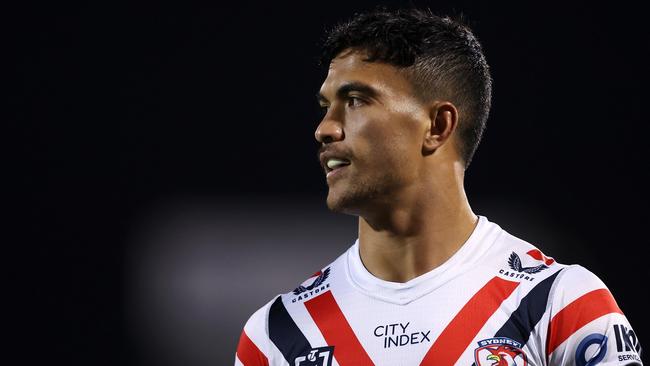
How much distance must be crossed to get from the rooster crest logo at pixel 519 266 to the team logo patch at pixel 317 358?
478mm

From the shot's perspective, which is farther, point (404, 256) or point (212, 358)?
point (212, 358)

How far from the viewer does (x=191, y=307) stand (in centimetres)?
448

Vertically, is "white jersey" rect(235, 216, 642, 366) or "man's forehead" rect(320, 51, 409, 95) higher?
"man's forehead" rect(320, 51, 409, 95)

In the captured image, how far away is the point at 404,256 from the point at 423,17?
0.61 meters

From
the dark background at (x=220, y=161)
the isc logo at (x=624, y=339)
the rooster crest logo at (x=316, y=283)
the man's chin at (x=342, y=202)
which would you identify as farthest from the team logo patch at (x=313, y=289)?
the dark background at (x=220, y=161)

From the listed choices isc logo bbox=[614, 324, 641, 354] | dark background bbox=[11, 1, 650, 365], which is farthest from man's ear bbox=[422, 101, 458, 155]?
dark background bbox=[11, 1, 650, 365]

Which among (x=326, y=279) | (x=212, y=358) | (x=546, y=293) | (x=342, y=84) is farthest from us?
(x=212, y=358)

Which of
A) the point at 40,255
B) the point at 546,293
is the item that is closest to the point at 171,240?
the point at 40,255

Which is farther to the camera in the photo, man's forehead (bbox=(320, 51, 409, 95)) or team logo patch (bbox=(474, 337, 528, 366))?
man's forehead (bbox=(320, 51, 409, 95))

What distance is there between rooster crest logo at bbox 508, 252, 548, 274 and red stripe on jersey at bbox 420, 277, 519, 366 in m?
0.05

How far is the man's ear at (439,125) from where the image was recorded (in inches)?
89.5

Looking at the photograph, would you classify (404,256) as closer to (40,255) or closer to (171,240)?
(171,240)

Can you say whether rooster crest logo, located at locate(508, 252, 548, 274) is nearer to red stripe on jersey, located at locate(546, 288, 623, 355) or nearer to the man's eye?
red stripe on jersey, located at locate(546, 288, 623, 355)

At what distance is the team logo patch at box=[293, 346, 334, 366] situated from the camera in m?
2.22
